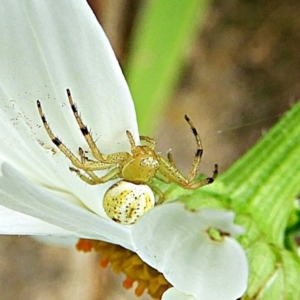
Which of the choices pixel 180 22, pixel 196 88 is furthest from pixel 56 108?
pixel 196 88

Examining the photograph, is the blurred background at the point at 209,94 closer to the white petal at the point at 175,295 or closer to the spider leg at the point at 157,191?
the spider leg at the point at 157,191

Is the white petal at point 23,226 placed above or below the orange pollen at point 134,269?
above

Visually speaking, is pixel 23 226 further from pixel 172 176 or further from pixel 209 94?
pixel 209 94

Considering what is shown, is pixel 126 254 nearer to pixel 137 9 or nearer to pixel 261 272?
pixel 261 272

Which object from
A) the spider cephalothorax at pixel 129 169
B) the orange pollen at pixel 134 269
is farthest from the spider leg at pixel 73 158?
the orange pollen at pixel 134 269

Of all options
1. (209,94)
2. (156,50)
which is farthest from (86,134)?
(209,94)

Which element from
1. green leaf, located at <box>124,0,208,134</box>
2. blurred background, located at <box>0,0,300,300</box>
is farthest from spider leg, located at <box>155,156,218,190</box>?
blurred background, located at <box>0,0,300,300</box>
